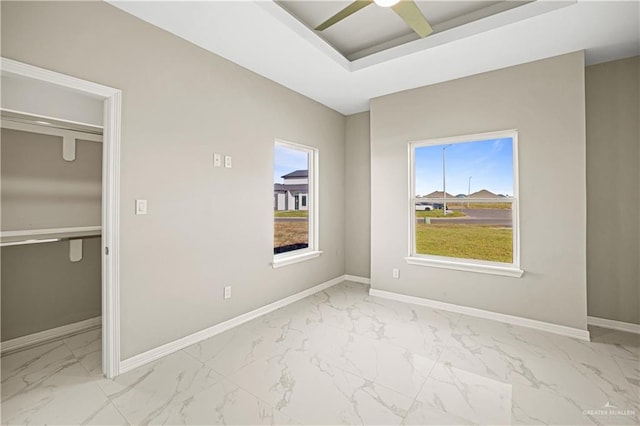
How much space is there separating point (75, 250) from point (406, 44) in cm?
392

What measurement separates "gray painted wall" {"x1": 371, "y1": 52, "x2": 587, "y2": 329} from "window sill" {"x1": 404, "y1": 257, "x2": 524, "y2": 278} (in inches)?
2.5

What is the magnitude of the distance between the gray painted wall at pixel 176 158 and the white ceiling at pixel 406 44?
0.79 feet

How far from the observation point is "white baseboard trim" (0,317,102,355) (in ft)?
7.96

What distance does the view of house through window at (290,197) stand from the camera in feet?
12.3

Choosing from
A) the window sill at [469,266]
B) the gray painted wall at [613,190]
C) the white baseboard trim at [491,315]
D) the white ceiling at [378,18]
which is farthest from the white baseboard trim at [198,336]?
the gray painted wall at [613,190]

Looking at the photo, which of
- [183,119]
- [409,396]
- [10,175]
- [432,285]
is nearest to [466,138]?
[432,285]

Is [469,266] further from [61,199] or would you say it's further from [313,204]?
[61,199]

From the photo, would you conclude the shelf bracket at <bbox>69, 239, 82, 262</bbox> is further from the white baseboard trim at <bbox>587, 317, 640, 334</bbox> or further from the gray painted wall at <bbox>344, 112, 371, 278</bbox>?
the white baseboard trim at <bbox>587, 317, 640, 334</bbox>

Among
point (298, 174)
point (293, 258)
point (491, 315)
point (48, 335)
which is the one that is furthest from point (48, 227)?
point (491, 315)

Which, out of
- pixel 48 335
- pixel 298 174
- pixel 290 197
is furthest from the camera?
pixel 298 174

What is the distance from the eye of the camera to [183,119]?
100 inches

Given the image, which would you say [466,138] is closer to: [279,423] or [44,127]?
[279,423]

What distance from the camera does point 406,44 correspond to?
2.80m

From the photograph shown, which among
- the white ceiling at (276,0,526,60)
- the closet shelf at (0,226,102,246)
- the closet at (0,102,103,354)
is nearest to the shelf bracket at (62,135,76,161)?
the closet at (0,102,103,354)
